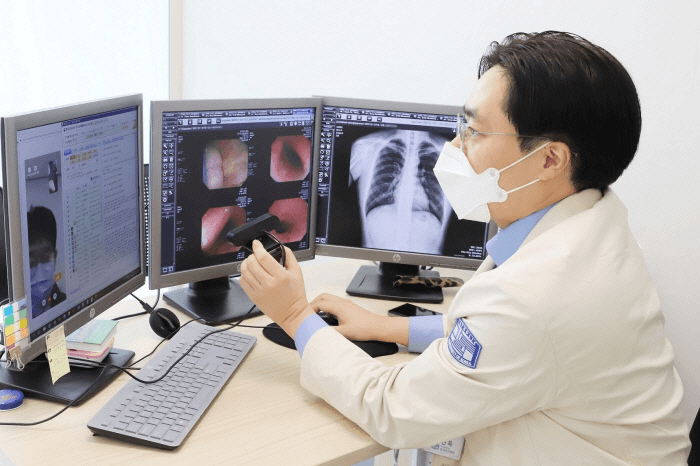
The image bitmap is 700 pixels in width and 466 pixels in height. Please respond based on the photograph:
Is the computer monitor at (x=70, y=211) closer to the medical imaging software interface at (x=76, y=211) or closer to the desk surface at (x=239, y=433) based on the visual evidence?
the medical imaging software interface at (x=76, y=211)

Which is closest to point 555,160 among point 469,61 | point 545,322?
point 545,322

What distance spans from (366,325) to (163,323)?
43cm

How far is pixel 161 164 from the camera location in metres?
1.51

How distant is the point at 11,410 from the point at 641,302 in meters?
1.05

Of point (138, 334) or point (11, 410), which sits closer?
point (11, 410)

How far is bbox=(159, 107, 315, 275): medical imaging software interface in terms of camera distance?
1543 mm

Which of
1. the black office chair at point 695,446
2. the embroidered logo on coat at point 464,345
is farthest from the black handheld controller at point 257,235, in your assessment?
the black office chair at point 695,446

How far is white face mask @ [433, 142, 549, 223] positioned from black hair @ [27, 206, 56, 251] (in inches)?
28.6

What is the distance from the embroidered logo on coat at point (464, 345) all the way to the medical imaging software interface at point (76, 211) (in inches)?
26.6

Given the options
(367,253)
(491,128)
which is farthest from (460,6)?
(491,128)

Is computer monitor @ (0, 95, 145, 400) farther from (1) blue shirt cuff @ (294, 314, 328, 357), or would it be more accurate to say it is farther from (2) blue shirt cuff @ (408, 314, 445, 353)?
(2) blue shirt cuff @ (408, 314, 445, 353)

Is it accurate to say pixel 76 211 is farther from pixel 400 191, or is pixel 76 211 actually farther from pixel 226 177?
pixel 400 191

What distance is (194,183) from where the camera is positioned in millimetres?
1571

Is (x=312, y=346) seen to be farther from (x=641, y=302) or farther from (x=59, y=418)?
(x=641, y=302)
